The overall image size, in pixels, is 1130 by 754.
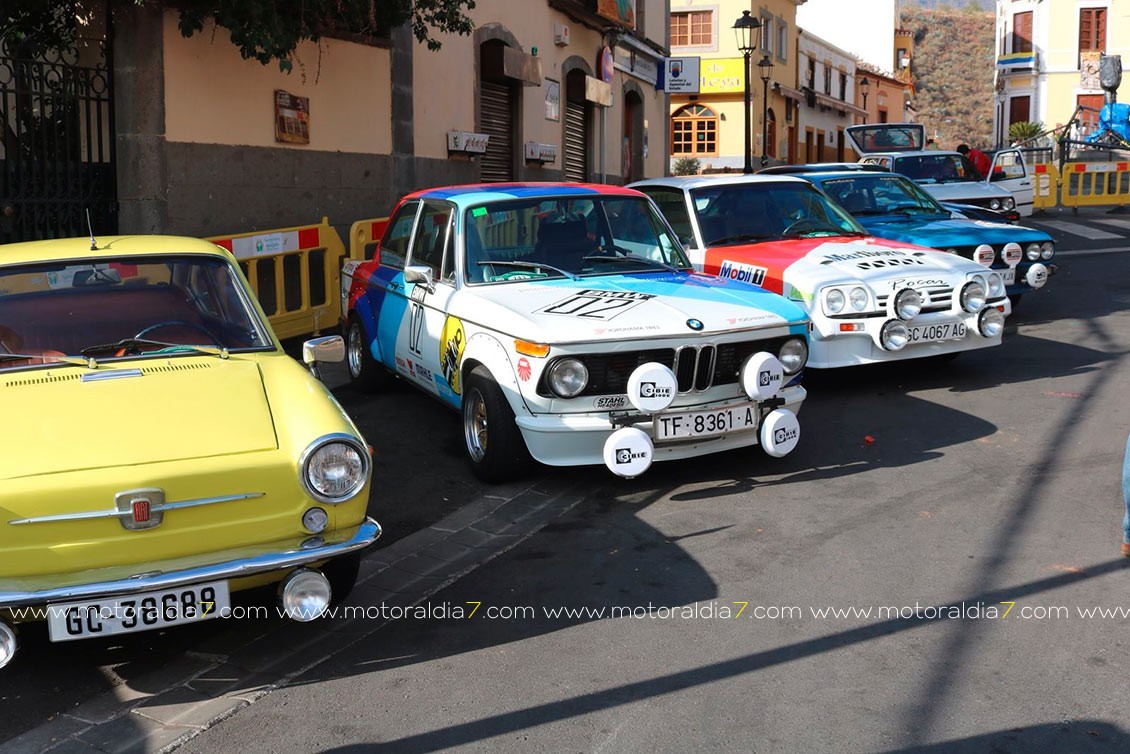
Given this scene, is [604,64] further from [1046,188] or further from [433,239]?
[433,239]

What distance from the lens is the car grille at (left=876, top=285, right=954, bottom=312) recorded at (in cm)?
812

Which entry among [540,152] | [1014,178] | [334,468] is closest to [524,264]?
[334,468]

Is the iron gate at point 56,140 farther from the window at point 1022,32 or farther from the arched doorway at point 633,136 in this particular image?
the window at point 1022,32

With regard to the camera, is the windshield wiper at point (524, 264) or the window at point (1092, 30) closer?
the windshield wiper at point (524, 264)

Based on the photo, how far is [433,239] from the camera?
743cm

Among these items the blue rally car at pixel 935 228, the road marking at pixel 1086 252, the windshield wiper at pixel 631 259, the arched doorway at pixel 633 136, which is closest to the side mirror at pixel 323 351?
the windshield wiper at pixel 631 259

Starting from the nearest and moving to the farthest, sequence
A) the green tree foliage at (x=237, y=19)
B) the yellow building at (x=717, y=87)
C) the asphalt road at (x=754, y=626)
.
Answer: the asphalt road at (x=754, y=626)
the green tree foliage at (x=237, y=19)
the yellow building at (x=717, y=87)

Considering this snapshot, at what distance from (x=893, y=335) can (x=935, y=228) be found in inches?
115

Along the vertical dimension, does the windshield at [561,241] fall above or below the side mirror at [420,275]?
above

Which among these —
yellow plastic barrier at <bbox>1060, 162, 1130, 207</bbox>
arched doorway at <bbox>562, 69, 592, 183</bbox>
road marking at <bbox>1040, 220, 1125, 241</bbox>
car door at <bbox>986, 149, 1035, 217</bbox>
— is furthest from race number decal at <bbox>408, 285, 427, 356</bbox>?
yellow plastic barrier at <bbox>1060, 162, 1130, 207</bbox>

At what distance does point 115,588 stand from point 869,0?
67.0m

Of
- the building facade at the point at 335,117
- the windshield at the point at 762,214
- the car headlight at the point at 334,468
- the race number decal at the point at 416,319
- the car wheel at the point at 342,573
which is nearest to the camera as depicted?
the car headlight at the point at 334,468

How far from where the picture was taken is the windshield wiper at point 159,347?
15.9 feet

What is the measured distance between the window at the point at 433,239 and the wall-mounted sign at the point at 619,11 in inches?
550
